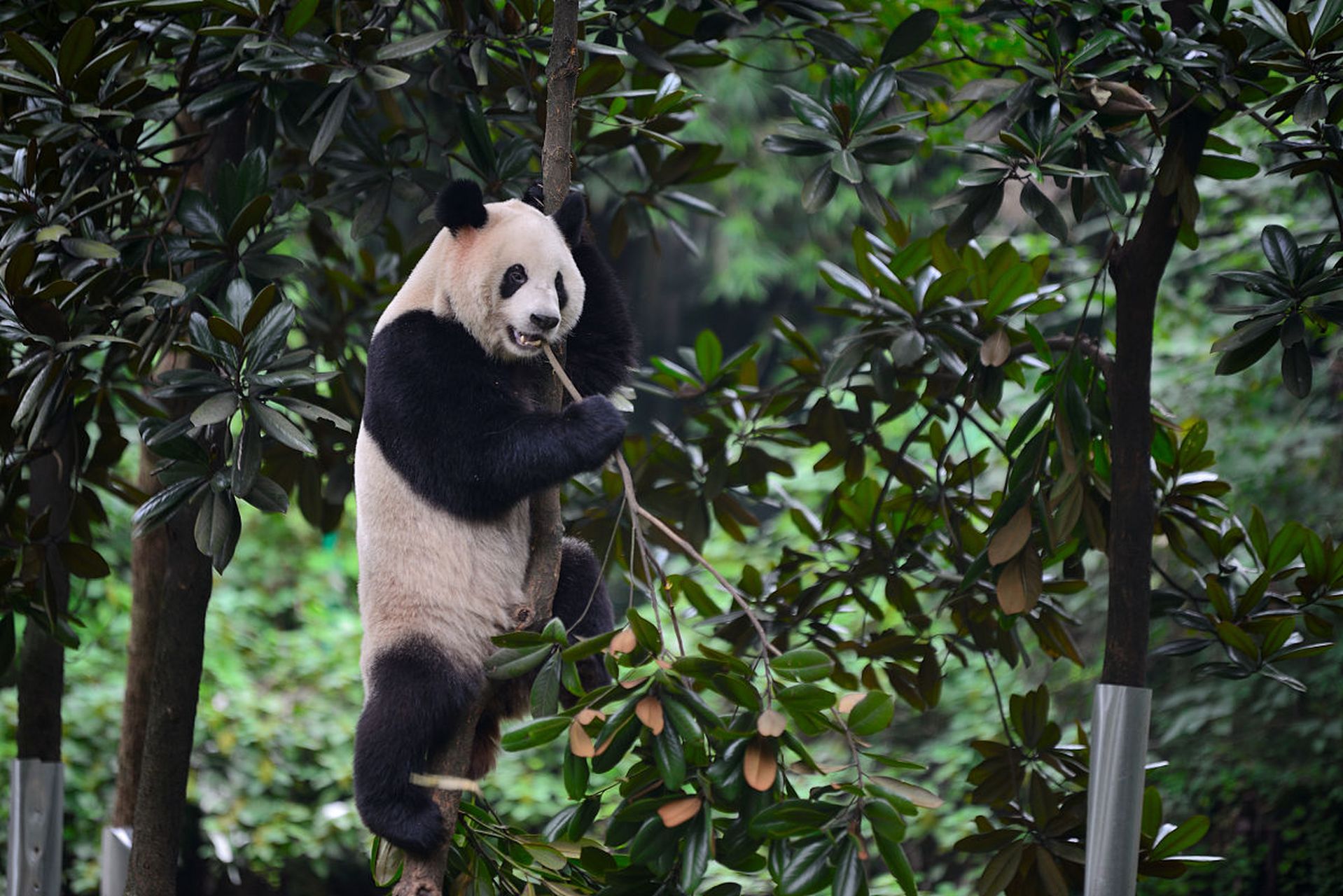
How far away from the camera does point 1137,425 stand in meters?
2.79

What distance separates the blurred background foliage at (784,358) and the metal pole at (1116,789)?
287 mm

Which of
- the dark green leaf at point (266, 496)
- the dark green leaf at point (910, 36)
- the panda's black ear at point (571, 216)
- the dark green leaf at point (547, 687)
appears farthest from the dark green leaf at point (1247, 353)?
the dark green leaf at point (266, 496)

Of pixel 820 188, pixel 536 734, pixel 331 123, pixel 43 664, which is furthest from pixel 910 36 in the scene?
pixel 43 664

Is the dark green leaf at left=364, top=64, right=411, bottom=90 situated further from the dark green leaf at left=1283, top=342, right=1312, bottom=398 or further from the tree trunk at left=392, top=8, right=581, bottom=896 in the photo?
the dark green leaf at left=1283, top=342, right=1312, bottom=398

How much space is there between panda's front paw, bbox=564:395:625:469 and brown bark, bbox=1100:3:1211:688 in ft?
3.94

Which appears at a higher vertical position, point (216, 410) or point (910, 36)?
point (910, 36)

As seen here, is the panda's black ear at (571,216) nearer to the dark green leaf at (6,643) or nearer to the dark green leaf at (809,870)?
the dark green leaf at (809,870)

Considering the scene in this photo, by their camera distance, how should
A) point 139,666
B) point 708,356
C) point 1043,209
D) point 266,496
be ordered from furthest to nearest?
point 708,356, point 139,666, point 1043,209, point 266,496

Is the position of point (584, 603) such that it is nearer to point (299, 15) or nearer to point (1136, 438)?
point (1136, 438)

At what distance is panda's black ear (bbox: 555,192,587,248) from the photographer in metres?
2.54

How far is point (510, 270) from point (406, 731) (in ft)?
3.22

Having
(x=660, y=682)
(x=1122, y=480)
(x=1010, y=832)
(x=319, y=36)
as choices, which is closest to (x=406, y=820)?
(x=660, y=682)

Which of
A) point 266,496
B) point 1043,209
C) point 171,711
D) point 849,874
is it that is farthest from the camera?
point 171,711

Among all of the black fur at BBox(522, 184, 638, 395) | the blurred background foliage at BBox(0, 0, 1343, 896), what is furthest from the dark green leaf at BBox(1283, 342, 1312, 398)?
the black fur at BBox(522, 184, 638, 395)
